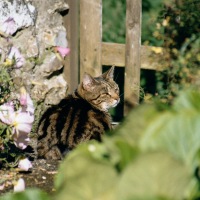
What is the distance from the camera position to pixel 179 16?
6.08 m

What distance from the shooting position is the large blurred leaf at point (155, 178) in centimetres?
113

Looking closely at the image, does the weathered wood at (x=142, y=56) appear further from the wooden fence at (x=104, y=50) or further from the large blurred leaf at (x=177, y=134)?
the large blurred leaf at (x=177, y=134)

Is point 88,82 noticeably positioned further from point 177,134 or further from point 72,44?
point 177,134

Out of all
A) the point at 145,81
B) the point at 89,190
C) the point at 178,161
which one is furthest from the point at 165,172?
the point at 145,81

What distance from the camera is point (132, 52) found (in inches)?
245

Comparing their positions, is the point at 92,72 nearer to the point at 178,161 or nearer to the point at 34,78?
the point at 34,78

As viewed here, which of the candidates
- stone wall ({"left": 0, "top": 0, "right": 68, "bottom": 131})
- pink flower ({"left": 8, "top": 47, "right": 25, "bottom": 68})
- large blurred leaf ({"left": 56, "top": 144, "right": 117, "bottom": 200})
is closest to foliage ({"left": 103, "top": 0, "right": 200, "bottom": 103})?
stone wall ({"left": 0, "top": 0, "right": 68, "bottom": 131})

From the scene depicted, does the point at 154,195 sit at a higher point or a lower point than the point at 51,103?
higher

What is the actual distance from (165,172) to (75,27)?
5.44 metres

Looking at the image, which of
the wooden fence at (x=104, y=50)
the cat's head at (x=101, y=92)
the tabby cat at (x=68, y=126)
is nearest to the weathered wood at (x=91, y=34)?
the wooden fence at (x=104, y=50)

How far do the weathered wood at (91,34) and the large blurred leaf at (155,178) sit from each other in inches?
206

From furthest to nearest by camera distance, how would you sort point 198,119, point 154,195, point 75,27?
point 75,27, point 198,119, point 154,195

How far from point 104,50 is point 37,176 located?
1856mm

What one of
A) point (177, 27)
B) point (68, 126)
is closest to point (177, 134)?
point (68, 126)
